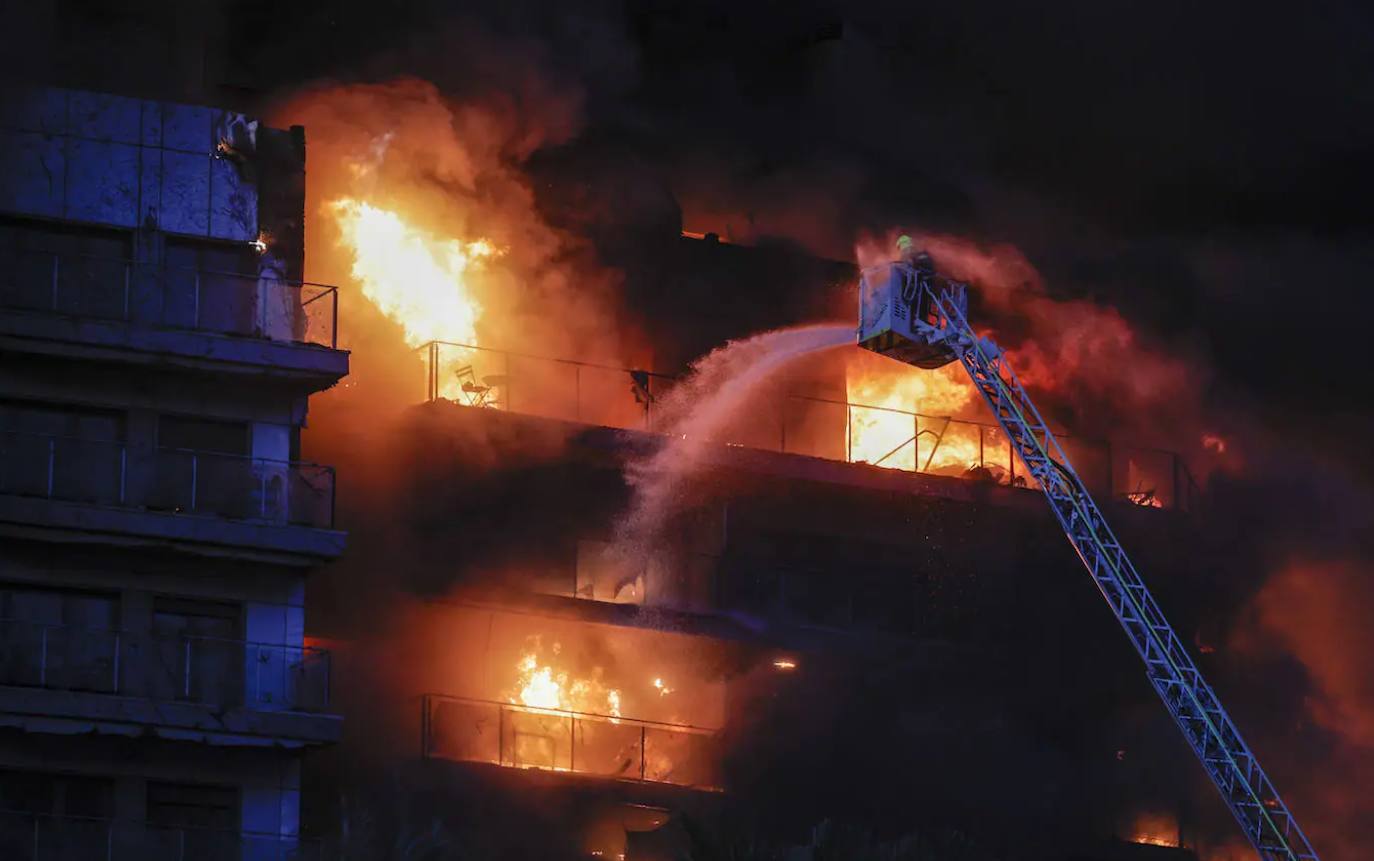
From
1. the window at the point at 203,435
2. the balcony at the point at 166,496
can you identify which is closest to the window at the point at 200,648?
the balcony at the point at 166,496

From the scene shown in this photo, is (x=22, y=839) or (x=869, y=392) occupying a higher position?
(x=869, y=392)

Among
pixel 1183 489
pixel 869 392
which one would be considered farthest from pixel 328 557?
pixel 1183 489

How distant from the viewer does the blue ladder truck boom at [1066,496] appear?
185 feet

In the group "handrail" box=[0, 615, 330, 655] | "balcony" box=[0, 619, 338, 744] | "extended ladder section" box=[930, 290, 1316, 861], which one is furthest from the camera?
"extended ladder section" box=[930, 290, 1316, 861]

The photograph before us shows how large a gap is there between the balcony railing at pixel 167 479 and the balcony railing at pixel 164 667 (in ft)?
7.57

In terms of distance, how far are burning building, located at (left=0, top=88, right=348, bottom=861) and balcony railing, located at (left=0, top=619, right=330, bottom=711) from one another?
0.04 m

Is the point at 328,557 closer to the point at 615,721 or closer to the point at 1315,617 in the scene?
the point at 615,721

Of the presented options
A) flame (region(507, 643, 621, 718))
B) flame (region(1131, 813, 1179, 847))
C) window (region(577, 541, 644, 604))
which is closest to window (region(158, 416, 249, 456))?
flame (region(507, 643, 621, 718))

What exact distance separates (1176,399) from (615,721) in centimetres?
1728

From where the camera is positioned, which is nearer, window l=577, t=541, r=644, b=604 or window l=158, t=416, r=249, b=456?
window l=158, t=416, r=249, b=456

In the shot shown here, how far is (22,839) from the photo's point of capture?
4869cm

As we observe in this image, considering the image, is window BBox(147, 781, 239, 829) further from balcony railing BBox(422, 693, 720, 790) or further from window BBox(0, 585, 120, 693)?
balcony railing BBox(422, 693, 720, 790)

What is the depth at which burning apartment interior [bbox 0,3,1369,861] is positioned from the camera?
52.4 metres

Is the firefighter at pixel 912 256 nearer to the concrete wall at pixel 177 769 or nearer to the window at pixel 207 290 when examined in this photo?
the window at pixel 207 290
